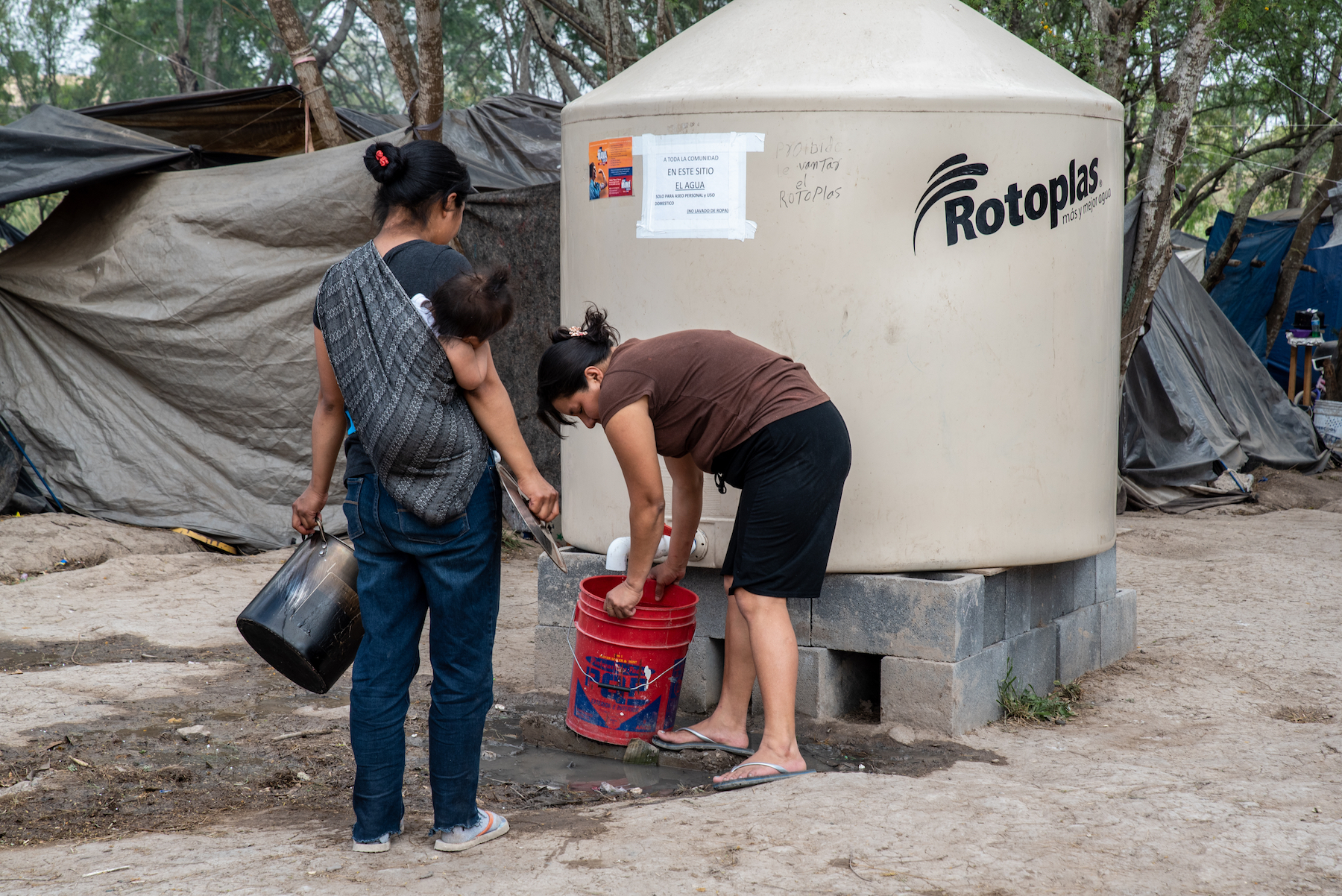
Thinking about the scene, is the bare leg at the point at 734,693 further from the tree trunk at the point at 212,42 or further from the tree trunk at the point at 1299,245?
the tree trunk at the point at 212,42

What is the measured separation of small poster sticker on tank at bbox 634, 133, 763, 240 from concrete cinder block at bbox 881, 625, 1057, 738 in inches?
59.7

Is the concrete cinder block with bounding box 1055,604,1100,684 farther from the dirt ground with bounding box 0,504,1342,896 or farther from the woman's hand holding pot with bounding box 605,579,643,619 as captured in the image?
the woman's hand holding pot with bounding box 605,579,643,619

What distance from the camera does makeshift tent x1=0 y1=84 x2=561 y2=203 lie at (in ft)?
21.5

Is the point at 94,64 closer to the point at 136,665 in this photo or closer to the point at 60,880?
the point at 136,665

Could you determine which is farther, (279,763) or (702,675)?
(702,675)

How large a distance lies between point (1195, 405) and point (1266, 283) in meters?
4.68

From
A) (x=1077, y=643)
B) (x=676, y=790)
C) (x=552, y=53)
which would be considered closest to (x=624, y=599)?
(x=676, y=790)

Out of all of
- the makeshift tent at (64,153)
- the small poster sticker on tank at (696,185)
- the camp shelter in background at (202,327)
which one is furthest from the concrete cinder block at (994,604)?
the makeshift tent at (64,153)

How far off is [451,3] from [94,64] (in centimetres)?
682

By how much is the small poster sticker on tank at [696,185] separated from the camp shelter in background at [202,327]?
9.16ft

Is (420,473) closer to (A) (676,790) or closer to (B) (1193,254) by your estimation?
(A) (676,790)

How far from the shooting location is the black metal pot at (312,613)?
321 cm

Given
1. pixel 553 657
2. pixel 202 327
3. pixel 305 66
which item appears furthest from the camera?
pixel 202 327

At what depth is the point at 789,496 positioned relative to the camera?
3.32 meters
